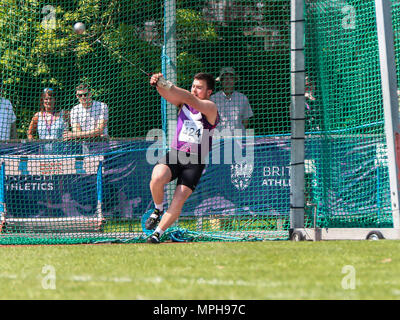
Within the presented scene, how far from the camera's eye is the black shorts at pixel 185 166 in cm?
821

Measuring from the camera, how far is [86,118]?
407 inches

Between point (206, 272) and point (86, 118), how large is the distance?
575cm

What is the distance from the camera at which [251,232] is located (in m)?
9.65

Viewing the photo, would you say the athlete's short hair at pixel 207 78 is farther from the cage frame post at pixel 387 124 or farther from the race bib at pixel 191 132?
the cage frame post at pixel 387 124

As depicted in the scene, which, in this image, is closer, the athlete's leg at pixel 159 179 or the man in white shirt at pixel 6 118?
the athlete's leg at pixel 159 179

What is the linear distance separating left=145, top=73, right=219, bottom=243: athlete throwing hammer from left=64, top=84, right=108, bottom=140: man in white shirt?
2.33 meters

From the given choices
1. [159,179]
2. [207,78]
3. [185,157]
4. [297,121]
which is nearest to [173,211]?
[159,179]

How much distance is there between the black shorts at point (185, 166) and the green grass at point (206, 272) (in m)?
1.17

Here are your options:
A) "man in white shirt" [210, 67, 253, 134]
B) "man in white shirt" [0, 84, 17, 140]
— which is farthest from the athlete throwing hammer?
"man in white shirt" [0, 84, 17, 140]

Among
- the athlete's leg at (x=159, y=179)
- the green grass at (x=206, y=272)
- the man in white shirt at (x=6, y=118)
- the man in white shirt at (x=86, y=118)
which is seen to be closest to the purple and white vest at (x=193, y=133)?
the athlete's leg at (x=159, y=179)

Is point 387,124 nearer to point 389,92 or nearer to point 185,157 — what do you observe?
Answer: point 389,92

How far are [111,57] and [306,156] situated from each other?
4317mm

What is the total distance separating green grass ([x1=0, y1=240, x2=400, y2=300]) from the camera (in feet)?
13.6

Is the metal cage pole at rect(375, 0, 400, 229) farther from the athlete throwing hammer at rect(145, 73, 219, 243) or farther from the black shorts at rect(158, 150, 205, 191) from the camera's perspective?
the black shorts at rect(158, 150, 205, 191)
